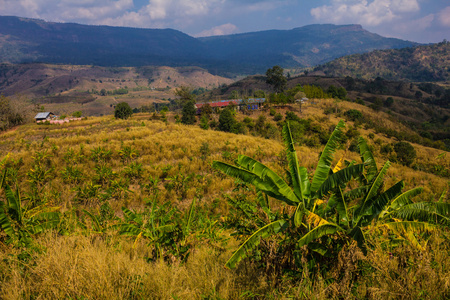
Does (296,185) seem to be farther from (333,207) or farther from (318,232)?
(318,232)

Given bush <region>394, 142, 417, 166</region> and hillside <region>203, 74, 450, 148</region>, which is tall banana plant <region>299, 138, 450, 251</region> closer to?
bush <region>394, 142, 417, 166</region>

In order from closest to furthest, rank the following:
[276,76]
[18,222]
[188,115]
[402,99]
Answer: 1. [18,222]
2. [188,115]
3. [276,76]
4. [402,99]

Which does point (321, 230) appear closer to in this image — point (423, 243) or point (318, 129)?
point (423, 243)

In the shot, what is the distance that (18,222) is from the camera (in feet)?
12.0

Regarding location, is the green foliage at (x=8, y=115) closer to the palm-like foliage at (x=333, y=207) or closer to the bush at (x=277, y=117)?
the palm-like foliage at (x=333, y=207)

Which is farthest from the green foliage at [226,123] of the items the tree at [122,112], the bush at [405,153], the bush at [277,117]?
the bush at [405,153]

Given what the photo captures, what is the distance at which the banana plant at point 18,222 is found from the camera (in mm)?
3402

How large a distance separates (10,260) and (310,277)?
390 cm

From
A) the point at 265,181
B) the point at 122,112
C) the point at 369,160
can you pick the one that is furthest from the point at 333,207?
the point at 122,112

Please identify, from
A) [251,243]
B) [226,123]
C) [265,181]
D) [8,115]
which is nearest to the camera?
[251,243]

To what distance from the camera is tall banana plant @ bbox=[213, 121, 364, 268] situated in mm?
2693

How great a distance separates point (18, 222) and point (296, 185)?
451 cm

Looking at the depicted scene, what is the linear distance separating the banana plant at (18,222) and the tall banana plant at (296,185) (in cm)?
324

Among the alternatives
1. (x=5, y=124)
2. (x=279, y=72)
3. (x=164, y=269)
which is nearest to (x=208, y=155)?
(x=164, y=269)
